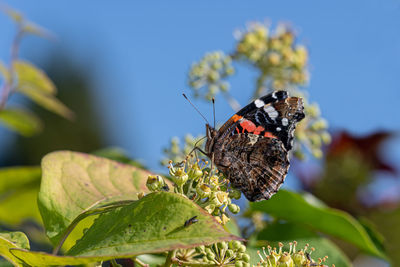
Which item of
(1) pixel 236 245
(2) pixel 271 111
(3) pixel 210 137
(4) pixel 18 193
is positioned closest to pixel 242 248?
Result: (1) pixel 236 245

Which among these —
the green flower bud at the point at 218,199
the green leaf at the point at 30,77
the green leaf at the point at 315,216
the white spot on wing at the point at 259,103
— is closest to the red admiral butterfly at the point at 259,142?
the white spot on wing at the point at 259,103

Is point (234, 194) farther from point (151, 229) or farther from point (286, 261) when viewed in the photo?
point (151, 229)

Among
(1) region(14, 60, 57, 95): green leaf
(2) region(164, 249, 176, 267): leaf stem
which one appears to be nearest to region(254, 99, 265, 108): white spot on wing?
(2) region(164, 249, 176, 267): leaf stem

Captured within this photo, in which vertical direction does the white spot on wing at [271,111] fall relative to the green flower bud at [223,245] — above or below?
above

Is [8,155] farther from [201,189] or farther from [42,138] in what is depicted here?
[201,189]

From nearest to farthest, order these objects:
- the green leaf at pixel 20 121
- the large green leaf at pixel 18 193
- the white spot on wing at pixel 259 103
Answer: the white spot on wing at pixel 259 103 < the large green leaf at pixel 18 193 < the green leaf at pixel 20 121

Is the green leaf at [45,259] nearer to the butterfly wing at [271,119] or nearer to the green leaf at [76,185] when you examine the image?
the green leaf at [76,185]
